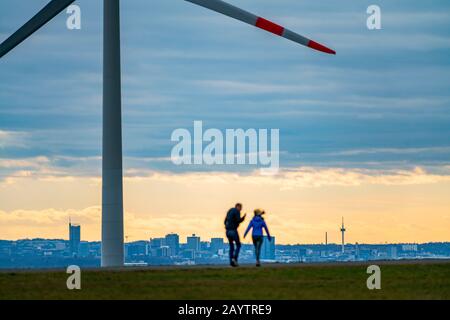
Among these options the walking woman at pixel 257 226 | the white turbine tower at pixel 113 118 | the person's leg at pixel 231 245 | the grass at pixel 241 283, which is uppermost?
the white turbine tower at pixel 113 118

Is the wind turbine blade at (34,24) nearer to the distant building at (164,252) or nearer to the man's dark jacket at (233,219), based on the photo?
the man's dark jacket at (233,219)

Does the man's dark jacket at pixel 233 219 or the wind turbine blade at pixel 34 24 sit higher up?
the wind turbine blade at pixel 34 24

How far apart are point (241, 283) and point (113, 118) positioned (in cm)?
2069

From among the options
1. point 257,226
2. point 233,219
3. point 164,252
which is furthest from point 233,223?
point 164,252

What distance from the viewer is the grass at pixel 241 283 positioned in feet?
156

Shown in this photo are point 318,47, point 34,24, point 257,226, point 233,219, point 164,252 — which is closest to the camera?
point 233,219

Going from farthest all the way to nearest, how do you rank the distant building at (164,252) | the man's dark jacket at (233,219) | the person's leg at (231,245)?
the distant building at (164,252)
the person's leg at (231,245)
the man's dark jacket at (233,219)

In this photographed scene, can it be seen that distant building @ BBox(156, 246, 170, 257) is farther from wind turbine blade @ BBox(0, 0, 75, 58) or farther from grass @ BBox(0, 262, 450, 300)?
grass @ BBox(0, 262, 450, 300)

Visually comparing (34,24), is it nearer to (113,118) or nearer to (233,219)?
(113,118)

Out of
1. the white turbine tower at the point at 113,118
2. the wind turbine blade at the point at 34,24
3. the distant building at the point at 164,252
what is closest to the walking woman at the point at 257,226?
the white turbine tower at the point at 113,118

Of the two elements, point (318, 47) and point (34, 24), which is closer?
point (318, 47)

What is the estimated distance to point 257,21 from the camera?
69938 mm

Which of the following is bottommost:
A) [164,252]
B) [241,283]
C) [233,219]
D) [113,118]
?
[241,283]
